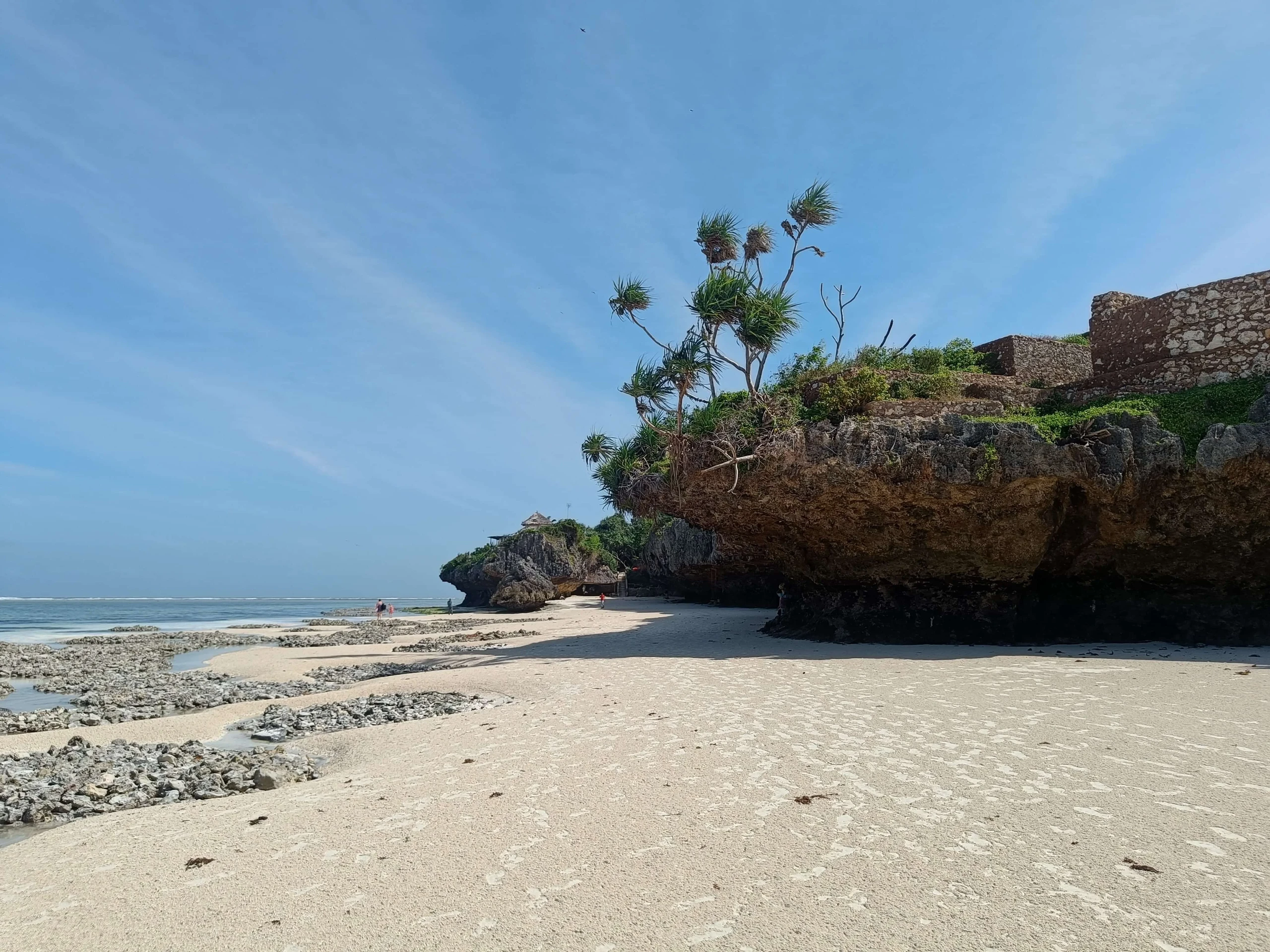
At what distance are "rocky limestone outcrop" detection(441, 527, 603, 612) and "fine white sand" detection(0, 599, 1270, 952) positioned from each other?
116 feet

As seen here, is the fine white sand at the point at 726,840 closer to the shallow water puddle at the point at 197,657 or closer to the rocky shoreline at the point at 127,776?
the rocky shoreline at the point at 127,776

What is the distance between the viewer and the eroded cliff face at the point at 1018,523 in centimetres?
1500

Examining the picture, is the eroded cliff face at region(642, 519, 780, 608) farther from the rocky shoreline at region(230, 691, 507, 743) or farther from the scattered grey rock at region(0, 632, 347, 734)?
the rocky shoreline at region(230, 691, 507, 743)

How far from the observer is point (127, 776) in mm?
7820

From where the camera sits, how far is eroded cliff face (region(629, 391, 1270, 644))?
49.2 feet

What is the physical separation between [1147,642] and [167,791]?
63.6 feet

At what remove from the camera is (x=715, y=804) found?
5590mm

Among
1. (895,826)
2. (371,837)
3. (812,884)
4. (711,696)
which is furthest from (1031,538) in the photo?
(371,837)

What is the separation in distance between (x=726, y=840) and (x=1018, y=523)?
14.5 m

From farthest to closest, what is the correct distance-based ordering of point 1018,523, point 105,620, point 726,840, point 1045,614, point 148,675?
1. point 105,620
2. point 148,675
3. point 1045,614
4. point 1018,523
5. point 726,840

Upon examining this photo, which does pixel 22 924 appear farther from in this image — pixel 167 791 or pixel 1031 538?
pixel 1031 538

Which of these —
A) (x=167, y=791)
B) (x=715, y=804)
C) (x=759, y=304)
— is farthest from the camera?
(x=759, y=304)

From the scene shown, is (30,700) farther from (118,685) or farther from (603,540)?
(603,540)

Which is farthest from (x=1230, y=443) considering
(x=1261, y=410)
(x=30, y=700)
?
(x=30, y=700)
